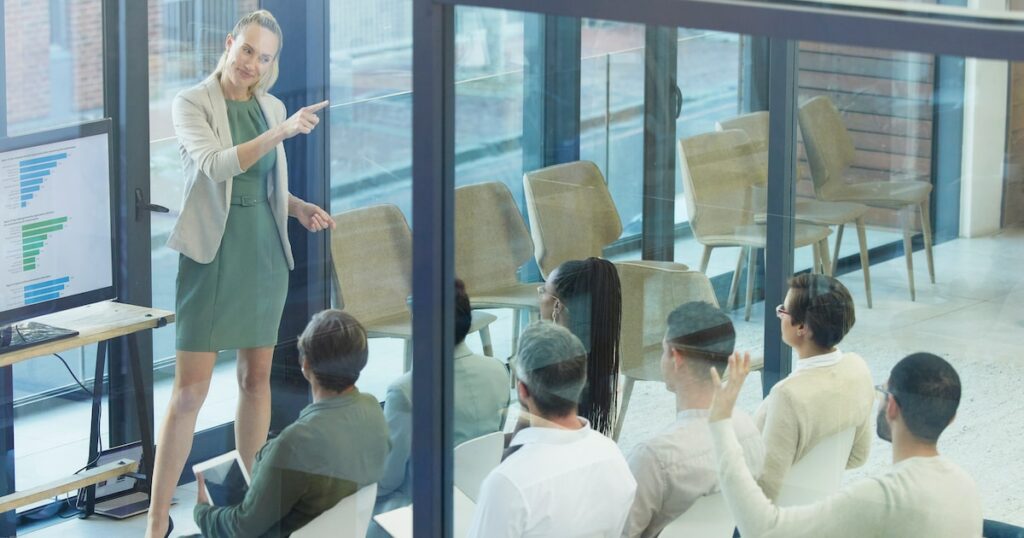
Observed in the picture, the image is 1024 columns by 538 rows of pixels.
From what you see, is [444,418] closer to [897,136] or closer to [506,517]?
[506,517]

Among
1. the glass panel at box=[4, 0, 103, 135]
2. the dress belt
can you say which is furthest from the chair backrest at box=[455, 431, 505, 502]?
the glass panel at box=[4, 0, 103, 135]

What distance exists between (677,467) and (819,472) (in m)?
0.28

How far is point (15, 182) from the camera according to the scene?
3701 mm

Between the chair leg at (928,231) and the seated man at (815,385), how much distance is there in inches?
5.2

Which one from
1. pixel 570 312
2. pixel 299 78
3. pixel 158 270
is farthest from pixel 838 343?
pixel 158 270

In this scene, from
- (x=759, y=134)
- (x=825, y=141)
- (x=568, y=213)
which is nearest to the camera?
(x=825, y=141)

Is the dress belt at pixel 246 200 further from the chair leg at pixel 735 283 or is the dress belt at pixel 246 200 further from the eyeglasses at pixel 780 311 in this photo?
the eyeglasses at pixel 780 311

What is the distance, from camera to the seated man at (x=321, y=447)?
2914 millimetres

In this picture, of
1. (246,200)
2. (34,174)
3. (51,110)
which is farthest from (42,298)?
(246,200)

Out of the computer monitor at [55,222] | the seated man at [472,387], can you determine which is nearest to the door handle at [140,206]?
the computer monitor at [55,222]

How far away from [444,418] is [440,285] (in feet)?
0.83

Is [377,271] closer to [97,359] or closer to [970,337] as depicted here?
[970,337]

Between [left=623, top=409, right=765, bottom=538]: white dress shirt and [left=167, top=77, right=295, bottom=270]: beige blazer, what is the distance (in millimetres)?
1216

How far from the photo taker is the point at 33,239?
3.75 m
